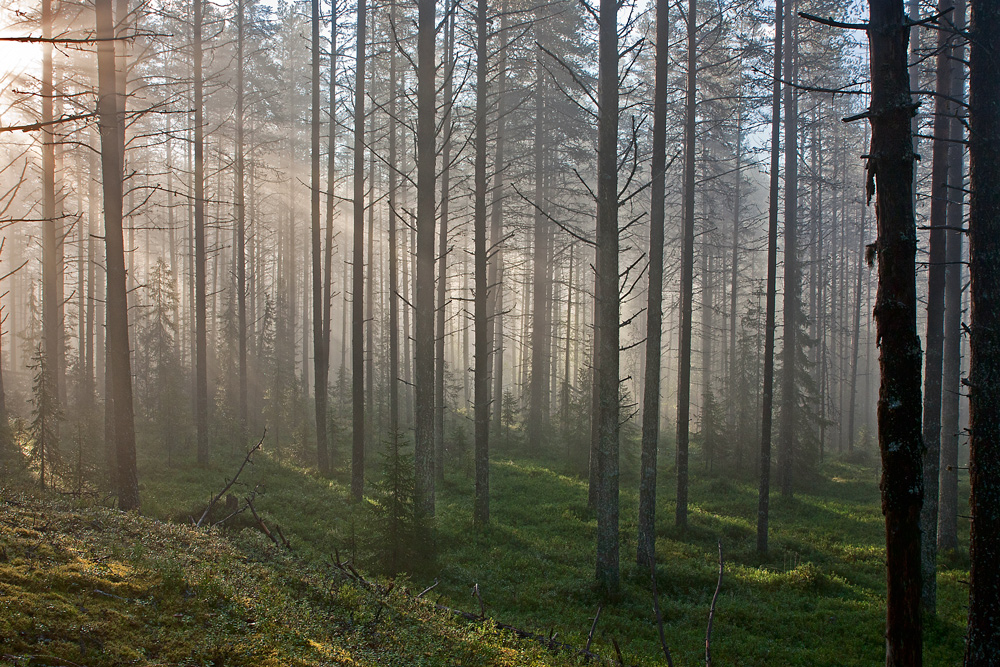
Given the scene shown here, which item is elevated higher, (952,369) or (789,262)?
(789,262)

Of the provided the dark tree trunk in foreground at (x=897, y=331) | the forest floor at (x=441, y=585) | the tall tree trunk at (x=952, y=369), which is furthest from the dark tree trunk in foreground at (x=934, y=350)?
the dark tree trunk in foreground at (x=897, y=331)

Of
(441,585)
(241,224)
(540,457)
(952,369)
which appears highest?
(241,224)

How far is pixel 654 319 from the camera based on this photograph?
10828mm

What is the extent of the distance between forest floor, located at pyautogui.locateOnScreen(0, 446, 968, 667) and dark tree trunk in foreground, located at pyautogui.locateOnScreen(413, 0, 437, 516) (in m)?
1.74

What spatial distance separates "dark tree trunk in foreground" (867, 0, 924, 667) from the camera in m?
4.63

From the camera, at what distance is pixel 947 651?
8.02m

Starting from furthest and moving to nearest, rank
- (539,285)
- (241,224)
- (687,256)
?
(539,285)
(241,224)
(687,256)

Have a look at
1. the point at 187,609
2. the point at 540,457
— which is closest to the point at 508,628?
the point at 187,609

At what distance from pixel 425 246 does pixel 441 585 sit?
21.4 ft

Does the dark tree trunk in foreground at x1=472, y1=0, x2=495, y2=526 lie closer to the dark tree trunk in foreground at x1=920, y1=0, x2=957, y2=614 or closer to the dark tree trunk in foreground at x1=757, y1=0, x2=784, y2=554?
the dark tree trunk in foreground at x1=757, y1=0, x2=784, y2=554

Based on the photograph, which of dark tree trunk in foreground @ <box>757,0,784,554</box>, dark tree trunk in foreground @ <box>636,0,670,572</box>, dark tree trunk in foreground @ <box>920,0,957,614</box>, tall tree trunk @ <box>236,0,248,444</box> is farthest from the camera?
tall tree trunk @ <box>236,0,248,444</box>

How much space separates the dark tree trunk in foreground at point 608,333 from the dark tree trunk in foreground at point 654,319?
173 centimetres

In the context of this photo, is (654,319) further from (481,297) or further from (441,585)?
(441,585)

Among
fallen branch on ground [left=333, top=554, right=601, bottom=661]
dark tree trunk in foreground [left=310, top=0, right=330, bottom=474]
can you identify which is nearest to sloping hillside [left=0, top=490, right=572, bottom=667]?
fallen branch on ground [left=333, top=554, right=601, bottom=661]
